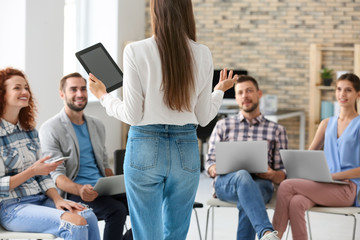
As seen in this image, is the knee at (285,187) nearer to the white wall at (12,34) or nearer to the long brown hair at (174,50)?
the long brown hair at (174,50)

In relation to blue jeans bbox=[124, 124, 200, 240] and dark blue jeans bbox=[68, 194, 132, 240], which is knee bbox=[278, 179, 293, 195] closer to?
dark blue jeans bbox=[68, 194, 132, 240]

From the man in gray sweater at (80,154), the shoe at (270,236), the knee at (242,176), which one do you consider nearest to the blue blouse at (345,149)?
the knee at (242,176)

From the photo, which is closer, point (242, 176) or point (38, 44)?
point (242, 176)

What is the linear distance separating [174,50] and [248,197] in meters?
1.37

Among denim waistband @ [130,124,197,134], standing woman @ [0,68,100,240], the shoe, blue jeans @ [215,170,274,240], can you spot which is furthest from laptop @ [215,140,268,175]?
denim waistband @ [130,124,197,134]

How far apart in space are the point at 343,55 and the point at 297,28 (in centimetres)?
78

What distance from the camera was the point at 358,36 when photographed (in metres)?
8.55

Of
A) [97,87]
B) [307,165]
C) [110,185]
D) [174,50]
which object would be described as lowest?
[110,185]

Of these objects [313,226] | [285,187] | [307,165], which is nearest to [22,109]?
[285,187]

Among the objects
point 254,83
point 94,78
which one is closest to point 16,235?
point 94,78

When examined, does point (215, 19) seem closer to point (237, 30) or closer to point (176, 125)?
point (237, 30)

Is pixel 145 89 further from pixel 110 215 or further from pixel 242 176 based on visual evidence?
pixel 242 176

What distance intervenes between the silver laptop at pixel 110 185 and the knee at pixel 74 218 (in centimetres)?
40

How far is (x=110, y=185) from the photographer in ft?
10.7
